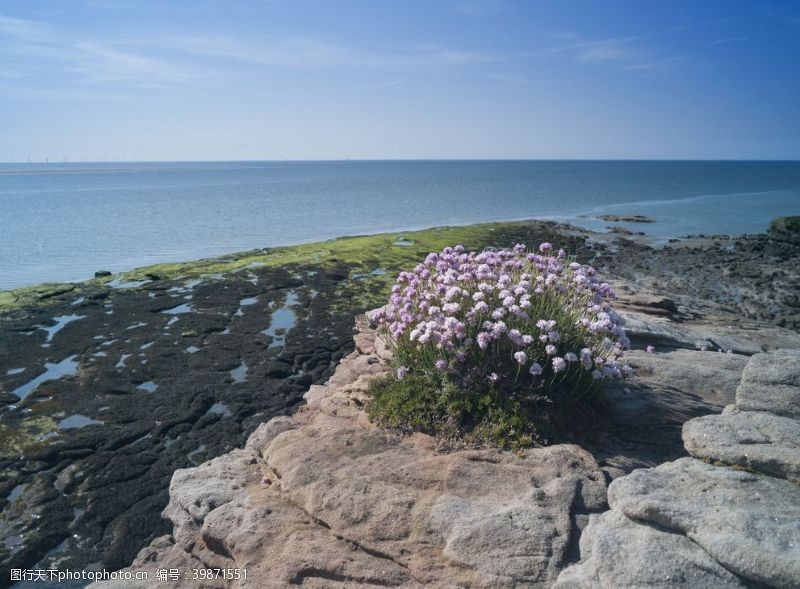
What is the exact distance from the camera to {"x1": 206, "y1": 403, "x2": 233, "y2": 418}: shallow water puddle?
1055 cm

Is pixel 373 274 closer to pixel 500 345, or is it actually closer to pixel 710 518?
pixel 500 345

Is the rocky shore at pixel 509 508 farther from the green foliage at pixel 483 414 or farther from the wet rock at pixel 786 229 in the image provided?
the wet rock at pixel 786 229

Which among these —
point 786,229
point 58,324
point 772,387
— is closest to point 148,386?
point 58,324

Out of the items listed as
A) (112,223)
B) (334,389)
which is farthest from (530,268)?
(112,223)

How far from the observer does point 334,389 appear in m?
9.21

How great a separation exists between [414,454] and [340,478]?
0.85 metres

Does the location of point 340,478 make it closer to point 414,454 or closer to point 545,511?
point 414,454

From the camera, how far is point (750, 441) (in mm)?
5535

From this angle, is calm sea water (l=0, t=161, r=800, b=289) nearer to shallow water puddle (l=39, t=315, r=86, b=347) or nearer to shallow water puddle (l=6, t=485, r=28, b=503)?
shallow water puddle (l=39, t=315, r=86, b=347)

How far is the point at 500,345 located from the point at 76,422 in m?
7.39

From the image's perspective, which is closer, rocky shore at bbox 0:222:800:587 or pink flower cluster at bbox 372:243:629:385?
rocky shore at bbox 0:222:800:587

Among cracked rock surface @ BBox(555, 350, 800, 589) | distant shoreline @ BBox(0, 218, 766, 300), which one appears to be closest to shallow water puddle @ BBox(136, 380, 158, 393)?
distant shoreline @ BBox(0, 218, 766, 300)

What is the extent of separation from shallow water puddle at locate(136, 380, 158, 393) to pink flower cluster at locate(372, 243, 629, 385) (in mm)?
5439

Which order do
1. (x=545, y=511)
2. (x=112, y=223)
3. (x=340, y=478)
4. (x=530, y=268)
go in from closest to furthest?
(x=545, y=511) < (x=340, y=478) < (x=530, y=268) < (x=112, y=223)
